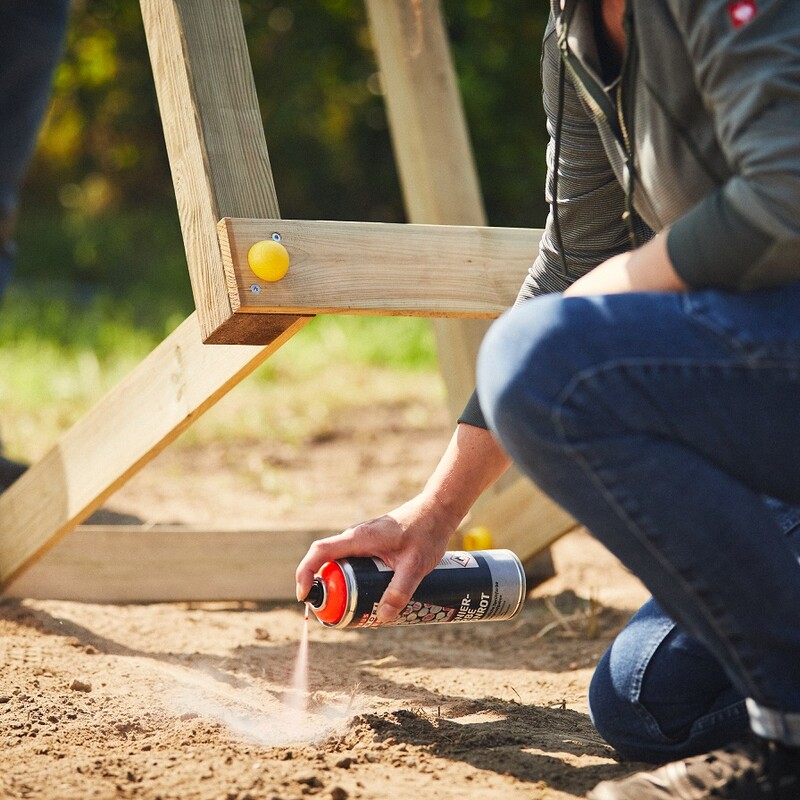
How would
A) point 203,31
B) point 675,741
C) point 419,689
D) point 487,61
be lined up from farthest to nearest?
point 487,61, point 419,689, point 203,31, point 675,741

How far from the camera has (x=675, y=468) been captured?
128 centimetres

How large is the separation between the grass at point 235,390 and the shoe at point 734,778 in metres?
3.05

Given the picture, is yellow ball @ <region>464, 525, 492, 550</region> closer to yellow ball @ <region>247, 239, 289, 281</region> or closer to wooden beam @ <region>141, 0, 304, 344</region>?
wooden beam @ <region>141, 0, 304, 344</region>

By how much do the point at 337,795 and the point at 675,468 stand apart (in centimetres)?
63

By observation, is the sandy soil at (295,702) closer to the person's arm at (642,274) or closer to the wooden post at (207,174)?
the wooden post at (207,174)

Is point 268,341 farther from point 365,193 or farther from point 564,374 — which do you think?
point 365,193

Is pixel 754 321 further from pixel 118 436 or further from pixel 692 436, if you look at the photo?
pixel 118 436

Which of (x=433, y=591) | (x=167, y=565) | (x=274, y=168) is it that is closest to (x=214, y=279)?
(x=433, y=591)

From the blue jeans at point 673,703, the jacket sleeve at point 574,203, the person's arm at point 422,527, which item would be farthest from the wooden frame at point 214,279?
the blue jeans at point 673,703

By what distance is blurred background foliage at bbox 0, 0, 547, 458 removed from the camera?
607 cm

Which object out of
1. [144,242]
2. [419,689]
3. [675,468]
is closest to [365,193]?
[144,242]

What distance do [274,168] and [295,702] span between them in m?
9.07

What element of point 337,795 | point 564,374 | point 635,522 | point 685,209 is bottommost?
point 337,795

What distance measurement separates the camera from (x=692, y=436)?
1.29 m
